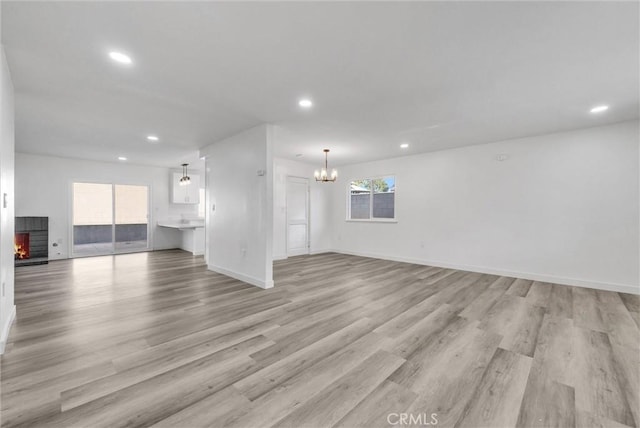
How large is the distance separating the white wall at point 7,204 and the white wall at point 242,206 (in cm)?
270

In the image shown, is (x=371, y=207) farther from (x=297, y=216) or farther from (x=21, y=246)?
(x=21, y=246)

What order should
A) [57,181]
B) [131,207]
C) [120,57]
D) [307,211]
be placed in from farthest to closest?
[131,207], [307,211], [57,181], [120,57]

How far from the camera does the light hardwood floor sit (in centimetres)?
163

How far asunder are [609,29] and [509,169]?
345 centimetres

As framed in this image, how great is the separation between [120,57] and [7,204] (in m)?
1.81

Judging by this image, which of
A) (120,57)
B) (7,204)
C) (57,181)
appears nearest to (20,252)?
(57,181)

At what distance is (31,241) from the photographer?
6.34 m

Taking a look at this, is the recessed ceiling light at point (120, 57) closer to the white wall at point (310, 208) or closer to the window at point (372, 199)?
the white wall at point (310, 208)

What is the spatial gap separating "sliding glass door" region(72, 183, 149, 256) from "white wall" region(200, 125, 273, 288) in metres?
3.90

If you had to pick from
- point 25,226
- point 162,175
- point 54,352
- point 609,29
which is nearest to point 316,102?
point 609,29

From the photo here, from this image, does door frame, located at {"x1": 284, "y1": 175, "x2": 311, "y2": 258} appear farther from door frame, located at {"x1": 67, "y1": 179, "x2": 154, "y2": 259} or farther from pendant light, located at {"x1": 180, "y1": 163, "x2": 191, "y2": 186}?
door frame, located at {"x1": 67, "y1": 179, "x2": 154, "y2": 259}

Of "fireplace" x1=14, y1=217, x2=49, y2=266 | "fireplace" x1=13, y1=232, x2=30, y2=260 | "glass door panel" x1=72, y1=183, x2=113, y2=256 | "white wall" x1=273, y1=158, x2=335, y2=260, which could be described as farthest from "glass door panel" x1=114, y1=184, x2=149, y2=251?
"white wall" x1=273, y1=158, x2=335, y2=260

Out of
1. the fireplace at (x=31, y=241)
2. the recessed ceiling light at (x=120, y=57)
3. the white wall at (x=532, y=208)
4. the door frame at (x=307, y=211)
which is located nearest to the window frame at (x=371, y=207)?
the white wall at (x=532, y=208)

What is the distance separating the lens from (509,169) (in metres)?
5.14
